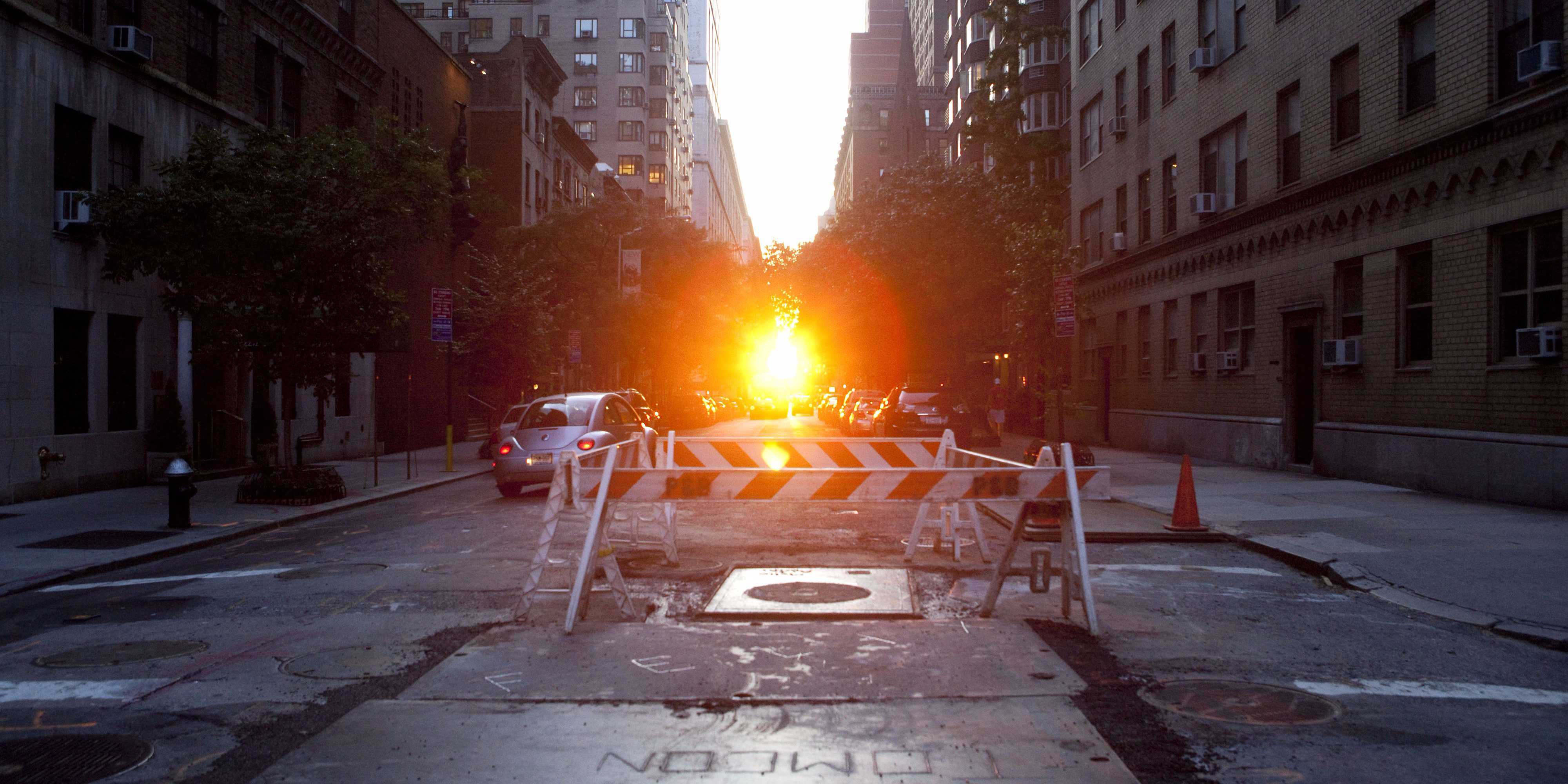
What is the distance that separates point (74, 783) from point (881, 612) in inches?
179

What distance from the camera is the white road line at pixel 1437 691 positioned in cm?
567

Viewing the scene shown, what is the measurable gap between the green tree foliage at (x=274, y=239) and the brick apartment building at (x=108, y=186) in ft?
3.78

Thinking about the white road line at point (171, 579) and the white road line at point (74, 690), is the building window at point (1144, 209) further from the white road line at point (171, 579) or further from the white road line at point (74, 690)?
the white road line at point (74, 690)

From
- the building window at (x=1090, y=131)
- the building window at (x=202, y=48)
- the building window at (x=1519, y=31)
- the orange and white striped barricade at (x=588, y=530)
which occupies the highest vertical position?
the building window at (x=1090, y=131)

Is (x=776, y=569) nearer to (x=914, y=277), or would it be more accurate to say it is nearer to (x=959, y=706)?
(x=959, y=706)

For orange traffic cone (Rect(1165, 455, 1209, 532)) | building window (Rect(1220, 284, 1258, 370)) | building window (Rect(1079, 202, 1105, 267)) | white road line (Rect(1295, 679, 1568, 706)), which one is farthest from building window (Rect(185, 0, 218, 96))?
building window (Rect(1079, 202, 1105, 267))

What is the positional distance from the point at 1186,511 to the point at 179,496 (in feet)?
37.6

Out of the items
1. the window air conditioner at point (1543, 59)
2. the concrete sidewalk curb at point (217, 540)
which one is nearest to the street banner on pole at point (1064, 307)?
the window air conditioner at point (1543, 59)

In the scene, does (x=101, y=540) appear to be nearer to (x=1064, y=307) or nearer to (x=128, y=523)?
(x=128, y=523)

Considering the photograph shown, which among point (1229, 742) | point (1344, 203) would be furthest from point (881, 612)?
point (1344, 203)

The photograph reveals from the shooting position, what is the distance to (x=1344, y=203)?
19125mm

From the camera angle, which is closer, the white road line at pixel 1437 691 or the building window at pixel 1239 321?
the white road line at pixel 1437 691

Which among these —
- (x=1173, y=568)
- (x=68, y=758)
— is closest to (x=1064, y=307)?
(x=1173, y=568)

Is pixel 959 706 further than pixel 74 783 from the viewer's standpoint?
Yes
